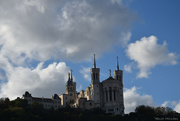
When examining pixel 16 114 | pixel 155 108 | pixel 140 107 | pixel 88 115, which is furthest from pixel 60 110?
pixel 155 108

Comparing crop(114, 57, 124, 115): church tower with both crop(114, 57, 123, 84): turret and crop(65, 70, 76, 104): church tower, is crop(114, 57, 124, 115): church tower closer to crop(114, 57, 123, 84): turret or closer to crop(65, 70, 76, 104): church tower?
crop(114, 57, 123, 84): turret

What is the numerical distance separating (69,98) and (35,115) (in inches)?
1757

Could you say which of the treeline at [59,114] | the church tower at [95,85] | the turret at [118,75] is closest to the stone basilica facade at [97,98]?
the church tower at [95,85]

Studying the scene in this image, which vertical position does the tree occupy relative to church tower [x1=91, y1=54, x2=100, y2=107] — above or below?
below

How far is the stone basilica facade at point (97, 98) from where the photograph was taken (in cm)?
15938

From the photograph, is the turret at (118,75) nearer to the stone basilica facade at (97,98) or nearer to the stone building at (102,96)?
the stone building at (102,96)

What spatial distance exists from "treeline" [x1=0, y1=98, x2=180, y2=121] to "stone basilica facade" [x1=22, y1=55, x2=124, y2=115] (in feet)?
25.7

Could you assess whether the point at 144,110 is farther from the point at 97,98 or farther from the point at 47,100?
the point at 47,100

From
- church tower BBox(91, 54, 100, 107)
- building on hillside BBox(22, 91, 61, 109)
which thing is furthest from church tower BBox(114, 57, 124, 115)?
building on hillside BBox(22, 91, 61, 109)

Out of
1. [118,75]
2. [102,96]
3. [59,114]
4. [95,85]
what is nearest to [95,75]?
[95,85]

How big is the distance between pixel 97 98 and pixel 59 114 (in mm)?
33134

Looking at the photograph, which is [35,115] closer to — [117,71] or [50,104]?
[50,104]

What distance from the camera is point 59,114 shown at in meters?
135

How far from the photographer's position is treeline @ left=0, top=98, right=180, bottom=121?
4850 inches
